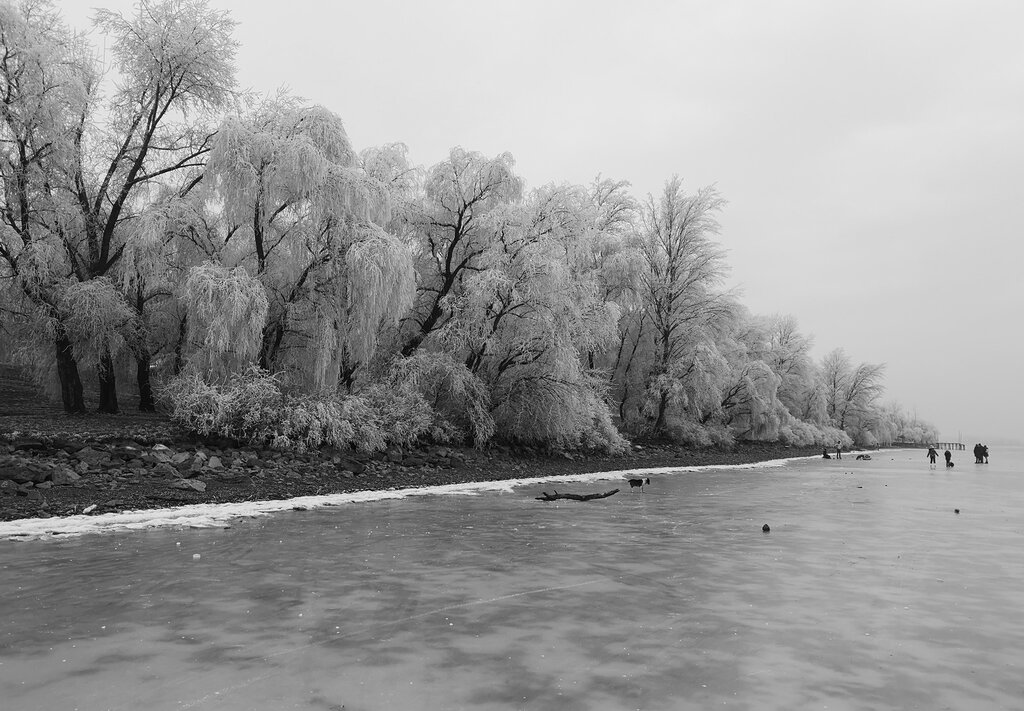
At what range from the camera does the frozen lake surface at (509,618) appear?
4.48 m

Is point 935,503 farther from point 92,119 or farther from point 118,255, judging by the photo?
point 92,119

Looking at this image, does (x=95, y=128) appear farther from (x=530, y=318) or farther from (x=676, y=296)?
(x=676, y=296)

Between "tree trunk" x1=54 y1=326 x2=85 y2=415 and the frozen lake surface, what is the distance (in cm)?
1203

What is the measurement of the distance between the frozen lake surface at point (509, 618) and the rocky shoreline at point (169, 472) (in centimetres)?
319

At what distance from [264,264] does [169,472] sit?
776 centimetres

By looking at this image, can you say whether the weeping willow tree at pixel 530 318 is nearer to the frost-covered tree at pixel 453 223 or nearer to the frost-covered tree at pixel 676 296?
the frost-covered tree at pixel 453 223

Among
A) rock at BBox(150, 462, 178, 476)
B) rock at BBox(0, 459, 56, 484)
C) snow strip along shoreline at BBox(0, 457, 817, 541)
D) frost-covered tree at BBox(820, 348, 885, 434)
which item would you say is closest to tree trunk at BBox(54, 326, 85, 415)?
rock at BBox(150, 462, 178, 476)

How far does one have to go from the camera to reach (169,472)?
15016 millimetres

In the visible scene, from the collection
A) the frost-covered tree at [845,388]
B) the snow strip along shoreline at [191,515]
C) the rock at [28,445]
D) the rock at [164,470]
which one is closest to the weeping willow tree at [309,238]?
the rock at [164,470]

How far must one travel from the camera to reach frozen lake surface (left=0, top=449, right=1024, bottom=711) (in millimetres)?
4480

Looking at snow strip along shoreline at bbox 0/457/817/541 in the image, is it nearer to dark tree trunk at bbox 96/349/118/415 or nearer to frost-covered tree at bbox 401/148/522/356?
frost-covered tree at bbox 401/148/522/356

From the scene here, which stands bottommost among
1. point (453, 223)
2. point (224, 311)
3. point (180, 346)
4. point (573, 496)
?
point (573, 496)

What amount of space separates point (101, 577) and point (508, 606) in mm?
4876

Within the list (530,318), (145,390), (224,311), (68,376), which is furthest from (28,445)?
(530,318)
